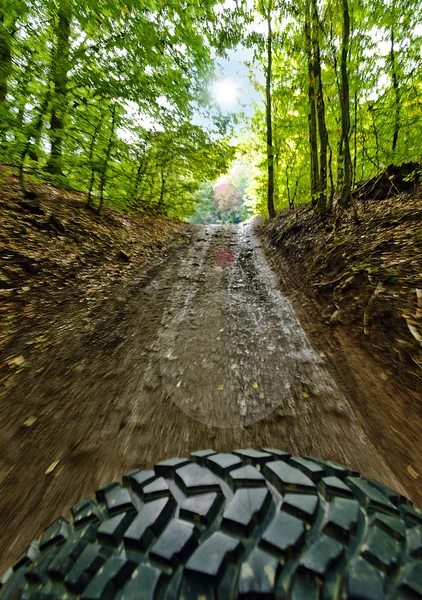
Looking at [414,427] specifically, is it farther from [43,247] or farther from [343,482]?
[43,247]

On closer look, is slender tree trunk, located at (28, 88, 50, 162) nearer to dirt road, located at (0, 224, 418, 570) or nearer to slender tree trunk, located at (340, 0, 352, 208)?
dirt road, located at (0, 224, 418, 570)

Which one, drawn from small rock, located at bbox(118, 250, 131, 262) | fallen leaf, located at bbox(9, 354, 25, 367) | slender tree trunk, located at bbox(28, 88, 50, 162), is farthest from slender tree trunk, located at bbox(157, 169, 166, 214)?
fallen leaf, located at bbox(9, 354, 25, 367)

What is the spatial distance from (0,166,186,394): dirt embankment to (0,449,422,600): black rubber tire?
228 centimetres

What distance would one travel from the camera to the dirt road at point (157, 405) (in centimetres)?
168

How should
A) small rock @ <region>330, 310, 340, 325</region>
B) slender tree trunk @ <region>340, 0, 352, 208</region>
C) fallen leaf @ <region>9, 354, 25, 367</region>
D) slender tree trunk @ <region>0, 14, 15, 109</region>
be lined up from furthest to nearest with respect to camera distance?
1. slender tree trunk @ <region>340, 0, 352, 208</region>
2. slender tree trunk @ <region>0, 14, 15, 109</region>
3. small rock @ <region>330, 310, 340, 325</region>
4. fallen leaf @ <region>9, 354, 25, 367</region>

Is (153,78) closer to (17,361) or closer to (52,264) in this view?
(52,264)

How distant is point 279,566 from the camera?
0.68 m

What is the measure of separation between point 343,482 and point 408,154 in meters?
6.31

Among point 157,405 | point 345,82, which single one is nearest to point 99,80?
point 345,82

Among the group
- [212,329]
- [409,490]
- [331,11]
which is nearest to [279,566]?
[409,490]

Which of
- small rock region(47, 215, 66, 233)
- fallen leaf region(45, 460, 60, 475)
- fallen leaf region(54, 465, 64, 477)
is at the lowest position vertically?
fallen leaf region(54, 465, 64, 477)

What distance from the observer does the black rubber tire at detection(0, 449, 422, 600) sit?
0.65 metres

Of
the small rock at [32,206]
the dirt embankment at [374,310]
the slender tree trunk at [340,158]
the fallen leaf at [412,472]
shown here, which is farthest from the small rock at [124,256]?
the fallen leaf at [412,472]

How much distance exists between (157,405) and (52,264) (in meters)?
3.85
